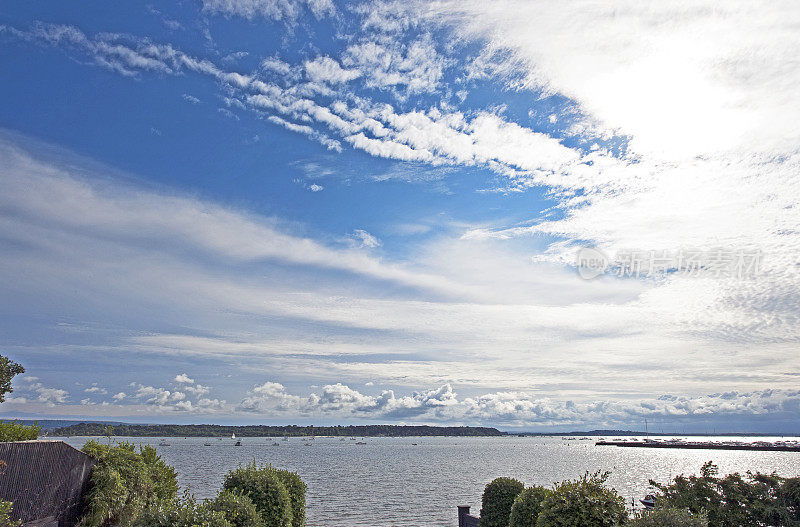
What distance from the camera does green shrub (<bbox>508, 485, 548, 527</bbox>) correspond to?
19.9 m

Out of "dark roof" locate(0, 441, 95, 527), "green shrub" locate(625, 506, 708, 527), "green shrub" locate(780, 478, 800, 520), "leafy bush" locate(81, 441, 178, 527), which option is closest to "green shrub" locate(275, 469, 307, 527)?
"leafy bush" locate(81, 441, 178, 527)

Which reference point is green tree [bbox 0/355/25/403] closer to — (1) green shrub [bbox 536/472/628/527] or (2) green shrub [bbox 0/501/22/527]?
(2) green shrub [bbox 0/501/22/527]

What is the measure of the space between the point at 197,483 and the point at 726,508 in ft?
246

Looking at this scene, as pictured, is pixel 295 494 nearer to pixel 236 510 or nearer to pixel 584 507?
pixel 236 510

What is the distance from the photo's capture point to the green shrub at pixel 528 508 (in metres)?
19.9

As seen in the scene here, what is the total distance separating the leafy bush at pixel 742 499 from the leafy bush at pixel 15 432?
26.7 metres

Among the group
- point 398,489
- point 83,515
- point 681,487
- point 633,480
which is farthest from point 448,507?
point 633,480

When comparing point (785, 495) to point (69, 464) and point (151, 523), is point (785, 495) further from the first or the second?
point (69, 464)

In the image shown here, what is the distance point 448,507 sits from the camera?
184 ft

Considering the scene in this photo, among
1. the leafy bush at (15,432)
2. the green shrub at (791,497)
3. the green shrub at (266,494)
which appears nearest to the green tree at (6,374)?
the leafy bush at (15,432)

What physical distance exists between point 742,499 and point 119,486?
25.7 meters

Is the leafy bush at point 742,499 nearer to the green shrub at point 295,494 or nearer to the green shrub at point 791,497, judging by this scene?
the green shrub at point 791,497

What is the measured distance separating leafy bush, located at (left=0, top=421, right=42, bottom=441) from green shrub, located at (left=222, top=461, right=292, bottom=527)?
980 cm

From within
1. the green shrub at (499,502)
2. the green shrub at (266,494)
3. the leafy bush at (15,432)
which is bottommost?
the green shrub at (499,502)
